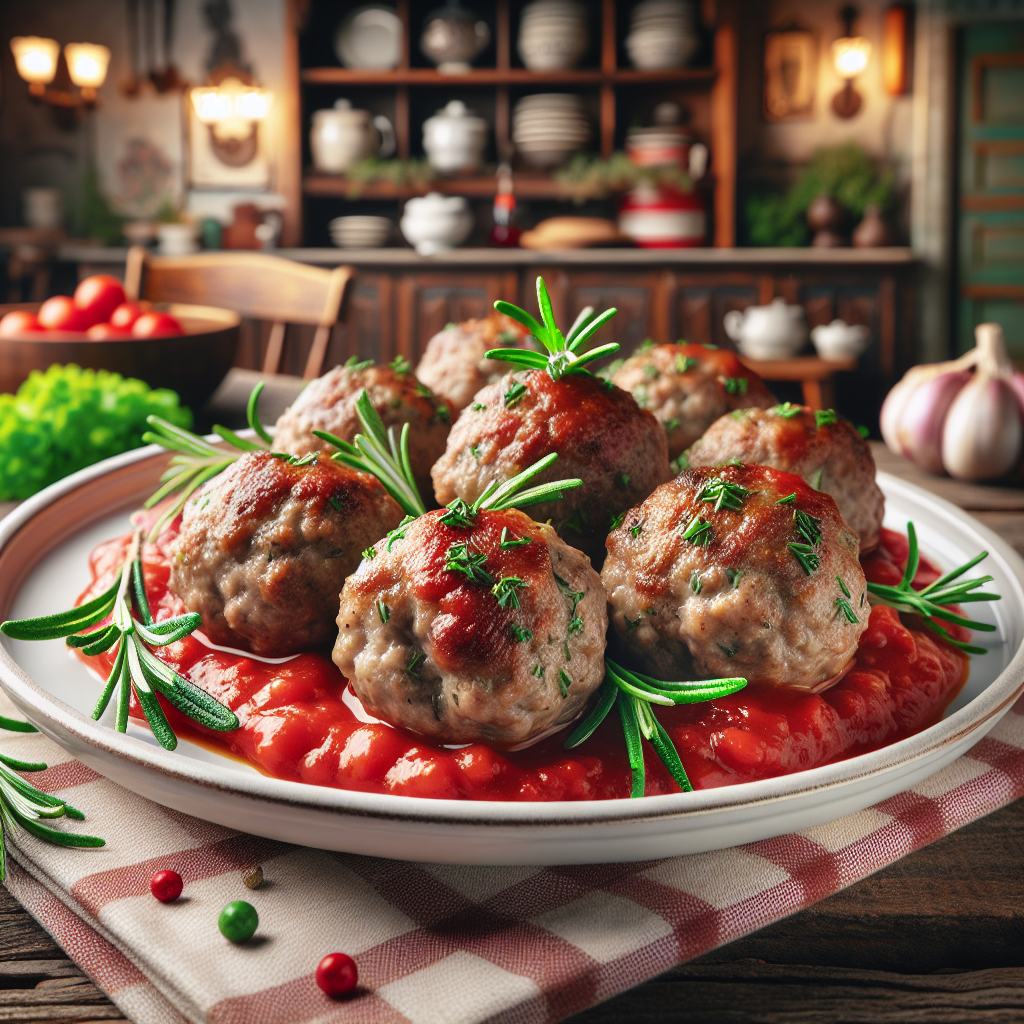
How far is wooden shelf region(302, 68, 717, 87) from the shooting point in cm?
693

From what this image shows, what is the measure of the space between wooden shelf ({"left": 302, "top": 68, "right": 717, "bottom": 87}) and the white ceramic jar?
0.22 meters

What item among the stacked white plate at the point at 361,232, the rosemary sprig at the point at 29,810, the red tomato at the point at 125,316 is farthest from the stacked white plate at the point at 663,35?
the rosemary sprig at the point at 29,810

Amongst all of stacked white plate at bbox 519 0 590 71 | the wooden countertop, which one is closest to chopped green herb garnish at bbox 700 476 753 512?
the wooden countertop

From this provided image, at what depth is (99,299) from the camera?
3324 mm

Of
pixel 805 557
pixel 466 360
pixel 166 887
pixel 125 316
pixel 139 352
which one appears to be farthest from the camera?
pixel 125 316

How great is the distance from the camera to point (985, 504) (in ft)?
7.80

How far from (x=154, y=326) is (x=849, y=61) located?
599cm

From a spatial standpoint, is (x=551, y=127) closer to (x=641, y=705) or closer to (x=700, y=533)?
(x=700, y=533)

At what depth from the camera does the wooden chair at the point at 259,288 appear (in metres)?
3.92

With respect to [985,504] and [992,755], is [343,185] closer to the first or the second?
[985,504]

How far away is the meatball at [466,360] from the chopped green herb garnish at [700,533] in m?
0.65

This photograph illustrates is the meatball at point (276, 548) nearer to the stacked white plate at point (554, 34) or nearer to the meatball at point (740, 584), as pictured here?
the meatball at point (740, 584)

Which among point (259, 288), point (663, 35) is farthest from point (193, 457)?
point (663, 35)

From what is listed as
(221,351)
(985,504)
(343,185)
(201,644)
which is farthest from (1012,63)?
(201,644)
